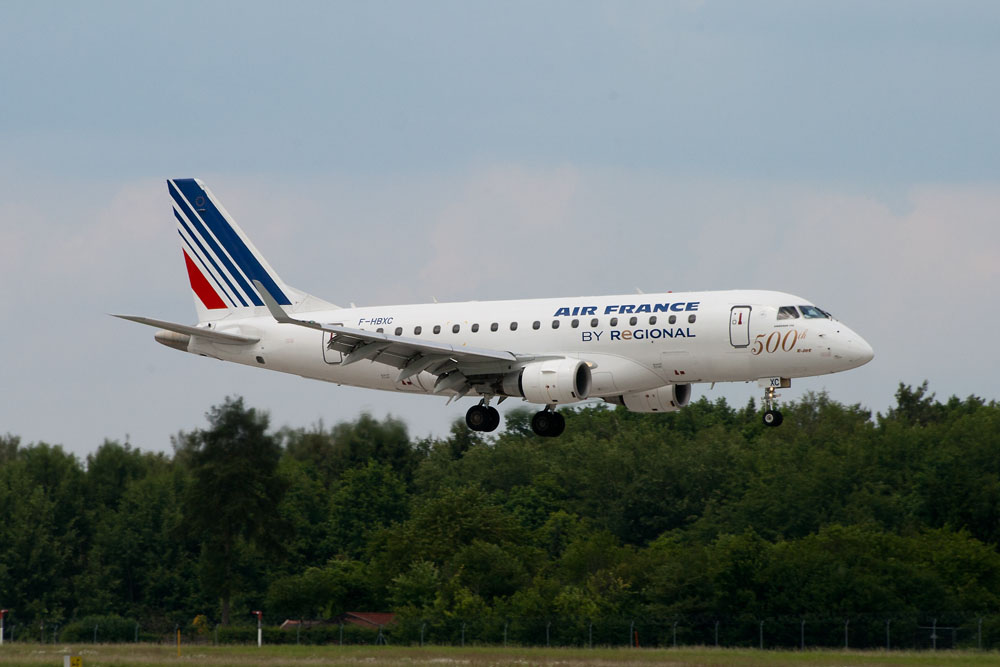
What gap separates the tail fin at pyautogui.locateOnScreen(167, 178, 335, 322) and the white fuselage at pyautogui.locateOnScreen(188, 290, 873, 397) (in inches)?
160

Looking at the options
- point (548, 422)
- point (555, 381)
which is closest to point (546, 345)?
point (555, 381)

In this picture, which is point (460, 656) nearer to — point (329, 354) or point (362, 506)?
point (329, 354)

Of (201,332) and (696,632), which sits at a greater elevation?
(201,332)

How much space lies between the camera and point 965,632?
7031cm

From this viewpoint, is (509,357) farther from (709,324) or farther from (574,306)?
(709,324)

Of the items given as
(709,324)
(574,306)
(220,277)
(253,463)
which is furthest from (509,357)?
(253,463)

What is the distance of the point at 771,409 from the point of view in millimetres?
52188

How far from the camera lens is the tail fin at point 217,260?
62.2 meters

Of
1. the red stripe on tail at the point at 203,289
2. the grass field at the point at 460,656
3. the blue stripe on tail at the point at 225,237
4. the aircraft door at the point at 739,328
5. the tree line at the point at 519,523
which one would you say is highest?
the blue stripe on tail at the point at 225,237

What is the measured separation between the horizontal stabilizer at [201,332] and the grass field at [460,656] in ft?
40.1

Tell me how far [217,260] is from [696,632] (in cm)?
3069

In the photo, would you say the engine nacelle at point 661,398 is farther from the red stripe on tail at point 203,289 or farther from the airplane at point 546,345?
the red stripe on tail at point 203,289

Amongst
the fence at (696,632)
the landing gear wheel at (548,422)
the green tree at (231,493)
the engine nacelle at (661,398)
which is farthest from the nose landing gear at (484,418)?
the green tree at (231,493)

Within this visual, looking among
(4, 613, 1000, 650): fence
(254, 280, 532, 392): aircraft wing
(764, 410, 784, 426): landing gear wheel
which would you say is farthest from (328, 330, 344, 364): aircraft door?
(4, 613, 1000, 650): fence
